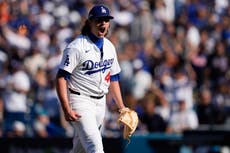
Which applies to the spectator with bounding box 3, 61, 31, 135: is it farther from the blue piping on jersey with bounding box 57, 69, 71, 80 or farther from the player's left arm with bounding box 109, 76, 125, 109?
the blue piping on jersey with bounding box 57, 69, 71, 80

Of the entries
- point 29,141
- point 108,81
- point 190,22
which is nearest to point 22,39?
point 29,141

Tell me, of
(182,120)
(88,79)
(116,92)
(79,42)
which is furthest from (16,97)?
(79,42)

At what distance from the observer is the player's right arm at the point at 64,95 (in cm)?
919

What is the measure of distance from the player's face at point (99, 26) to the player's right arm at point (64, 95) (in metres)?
0.62

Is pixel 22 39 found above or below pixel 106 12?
below

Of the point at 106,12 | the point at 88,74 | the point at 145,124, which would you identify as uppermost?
the point at 106,12

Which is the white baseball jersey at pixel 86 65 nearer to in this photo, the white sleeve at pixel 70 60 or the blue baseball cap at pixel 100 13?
the white sleeve at pixel 70 60

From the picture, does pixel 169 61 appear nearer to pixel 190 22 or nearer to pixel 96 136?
pixel 190 22

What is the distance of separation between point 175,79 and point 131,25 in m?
3.09

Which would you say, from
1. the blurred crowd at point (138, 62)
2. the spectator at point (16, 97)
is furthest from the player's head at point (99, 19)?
the spectator at point (16, 97)

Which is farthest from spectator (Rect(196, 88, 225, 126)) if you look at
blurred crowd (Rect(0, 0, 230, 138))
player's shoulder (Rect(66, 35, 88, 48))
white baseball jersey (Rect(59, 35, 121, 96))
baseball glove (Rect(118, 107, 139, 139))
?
player's shoulder (Rect(66, 35, 88, 48))

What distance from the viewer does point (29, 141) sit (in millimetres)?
14062

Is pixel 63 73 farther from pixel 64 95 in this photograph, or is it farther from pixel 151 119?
pixel 151 119

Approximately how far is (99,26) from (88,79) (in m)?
0.67
